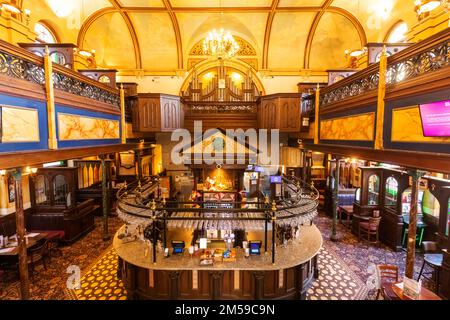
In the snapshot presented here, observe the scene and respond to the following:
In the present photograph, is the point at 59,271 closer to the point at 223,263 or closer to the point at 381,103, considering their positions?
the point at 223,263

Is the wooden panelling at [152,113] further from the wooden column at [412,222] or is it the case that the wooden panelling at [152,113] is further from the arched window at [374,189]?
the arched window at [374,189]

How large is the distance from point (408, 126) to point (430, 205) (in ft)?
22.4

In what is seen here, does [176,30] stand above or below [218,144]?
above

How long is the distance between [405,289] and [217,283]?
14.1 ft

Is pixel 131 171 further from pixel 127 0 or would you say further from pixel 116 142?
pixel 127 0

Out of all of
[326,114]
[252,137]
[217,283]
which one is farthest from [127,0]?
[217,283]

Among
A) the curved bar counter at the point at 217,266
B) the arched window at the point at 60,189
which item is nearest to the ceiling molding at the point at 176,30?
the arched window at the point at 60,189

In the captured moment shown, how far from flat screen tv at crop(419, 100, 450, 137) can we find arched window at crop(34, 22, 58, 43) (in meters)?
14.5

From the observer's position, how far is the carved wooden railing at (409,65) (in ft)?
13.1

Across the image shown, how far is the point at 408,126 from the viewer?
4.79 meters

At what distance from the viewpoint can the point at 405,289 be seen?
491 centimetres

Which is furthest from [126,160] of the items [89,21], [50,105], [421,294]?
[421,294]

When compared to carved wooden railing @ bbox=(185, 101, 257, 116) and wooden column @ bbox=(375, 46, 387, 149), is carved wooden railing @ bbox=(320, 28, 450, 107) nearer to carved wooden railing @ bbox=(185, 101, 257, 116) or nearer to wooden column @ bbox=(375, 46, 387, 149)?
wooden column @ bbox=(375, 46, 387, 149)

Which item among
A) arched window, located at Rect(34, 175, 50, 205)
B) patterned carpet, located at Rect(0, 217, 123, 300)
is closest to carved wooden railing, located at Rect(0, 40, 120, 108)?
arched window, located at Rect(34, 175, 50, 205)
